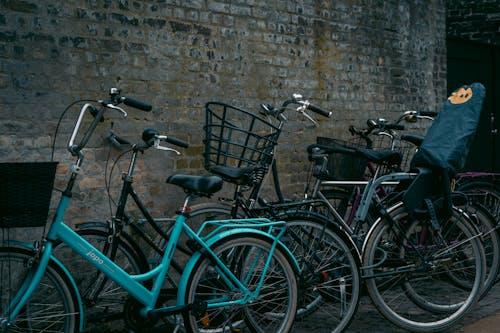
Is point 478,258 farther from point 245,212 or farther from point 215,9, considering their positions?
point 215,9

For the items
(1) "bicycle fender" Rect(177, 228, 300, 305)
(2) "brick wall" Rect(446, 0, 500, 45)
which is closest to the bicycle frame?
(1) "bicycle fender" Rect(177, 228, 300, 305)

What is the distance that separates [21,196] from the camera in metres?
3.36

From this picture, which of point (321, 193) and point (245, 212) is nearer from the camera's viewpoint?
point (245, 212)

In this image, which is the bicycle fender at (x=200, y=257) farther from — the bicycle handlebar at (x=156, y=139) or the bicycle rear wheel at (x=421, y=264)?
the bicycle rear wheel at (x=421, y=264)

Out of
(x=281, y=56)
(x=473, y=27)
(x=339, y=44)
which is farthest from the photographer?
(x=473, y=27)

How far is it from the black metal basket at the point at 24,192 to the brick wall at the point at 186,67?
1.38m

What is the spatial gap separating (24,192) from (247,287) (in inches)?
51.9

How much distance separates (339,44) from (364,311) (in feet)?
8.84

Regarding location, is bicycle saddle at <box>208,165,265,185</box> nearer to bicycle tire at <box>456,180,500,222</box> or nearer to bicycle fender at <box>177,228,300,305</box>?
bicycle fender at <box>177,228,300,305</box>

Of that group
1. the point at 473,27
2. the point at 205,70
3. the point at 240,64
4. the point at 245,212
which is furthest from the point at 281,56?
the point at 473,27

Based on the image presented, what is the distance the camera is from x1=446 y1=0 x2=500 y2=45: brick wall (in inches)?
443

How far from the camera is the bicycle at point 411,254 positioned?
15.2ft

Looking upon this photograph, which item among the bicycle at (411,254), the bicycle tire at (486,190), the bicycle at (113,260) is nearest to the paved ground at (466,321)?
the bicycle at (411,254)

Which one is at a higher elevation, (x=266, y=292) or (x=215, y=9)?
(x=215, y=9)
